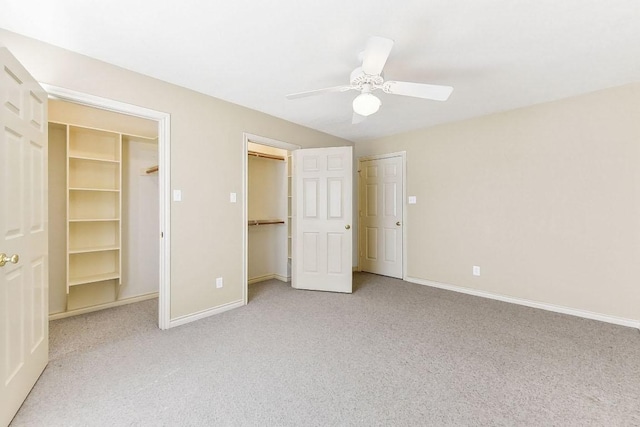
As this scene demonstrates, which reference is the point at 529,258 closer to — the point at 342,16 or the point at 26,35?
the point at 342,16

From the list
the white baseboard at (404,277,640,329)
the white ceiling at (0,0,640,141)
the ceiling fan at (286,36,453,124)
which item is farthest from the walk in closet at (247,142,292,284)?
the ceiling fan at (286,36,453,124)

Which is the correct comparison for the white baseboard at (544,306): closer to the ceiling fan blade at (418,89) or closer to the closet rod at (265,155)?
the ceiling fan blade at (418,89)

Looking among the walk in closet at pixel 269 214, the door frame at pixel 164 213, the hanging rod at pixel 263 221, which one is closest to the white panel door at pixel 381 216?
the walk in closet at pixel 269 214

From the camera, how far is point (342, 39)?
1865 millimetres

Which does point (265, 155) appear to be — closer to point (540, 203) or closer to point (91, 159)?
point (91, 159)

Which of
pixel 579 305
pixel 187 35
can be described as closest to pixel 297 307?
pixel 187 35

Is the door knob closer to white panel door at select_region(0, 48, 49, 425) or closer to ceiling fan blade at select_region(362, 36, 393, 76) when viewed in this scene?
white panel door at select_region(0, 48, 49, 425)

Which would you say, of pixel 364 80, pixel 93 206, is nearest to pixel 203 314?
pixel 93 206

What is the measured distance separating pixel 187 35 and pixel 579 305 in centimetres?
441

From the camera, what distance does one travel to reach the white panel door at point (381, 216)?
4328mm

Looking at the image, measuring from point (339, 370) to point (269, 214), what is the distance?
2856 mm

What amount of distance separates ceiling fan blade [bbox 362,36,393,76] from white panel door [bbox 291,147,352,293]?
5.94 feet

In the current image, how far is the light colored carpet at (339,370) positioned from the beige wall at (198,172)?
1.35 ft

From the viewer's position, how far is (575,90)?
271 cm
